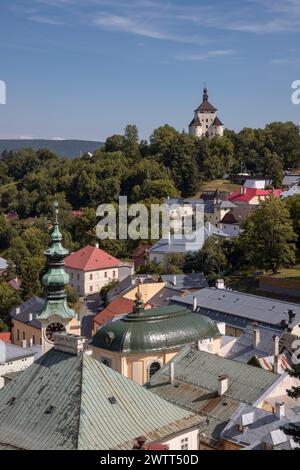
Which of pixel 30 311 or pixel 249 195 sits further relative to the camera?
pixel 249 195

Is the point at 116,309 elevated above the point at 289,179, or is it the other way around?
the point at 289,179

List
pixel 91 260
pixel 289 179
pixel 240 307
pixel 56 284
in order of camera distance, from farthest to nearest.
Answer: pixel 289 179 → pixel 91 260 → pixel 240 307 → pixel 56 284

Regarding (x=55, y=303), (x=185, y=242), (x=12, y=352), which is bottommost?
(x=12, y=352)

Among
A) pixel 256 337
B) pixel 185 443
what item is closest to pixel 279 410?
pixel 185 443

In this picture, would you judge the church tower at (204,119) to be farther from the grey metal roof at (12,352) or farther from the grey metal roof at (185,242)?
the grey metal roof at (12,352)

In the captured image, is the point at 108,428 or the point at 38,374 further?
the point at 38,374

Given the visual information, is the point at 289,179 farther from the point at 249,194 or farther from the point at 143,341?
the point at 143,341

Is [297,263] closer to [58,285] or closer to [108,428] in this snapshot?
[58,285]

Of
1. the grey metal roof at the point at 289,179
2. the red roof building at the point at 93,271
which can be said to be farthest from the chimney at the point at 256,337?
the grey metal roof at the point at 289,179

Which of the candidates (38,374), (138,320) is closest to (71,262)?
(138,320)
